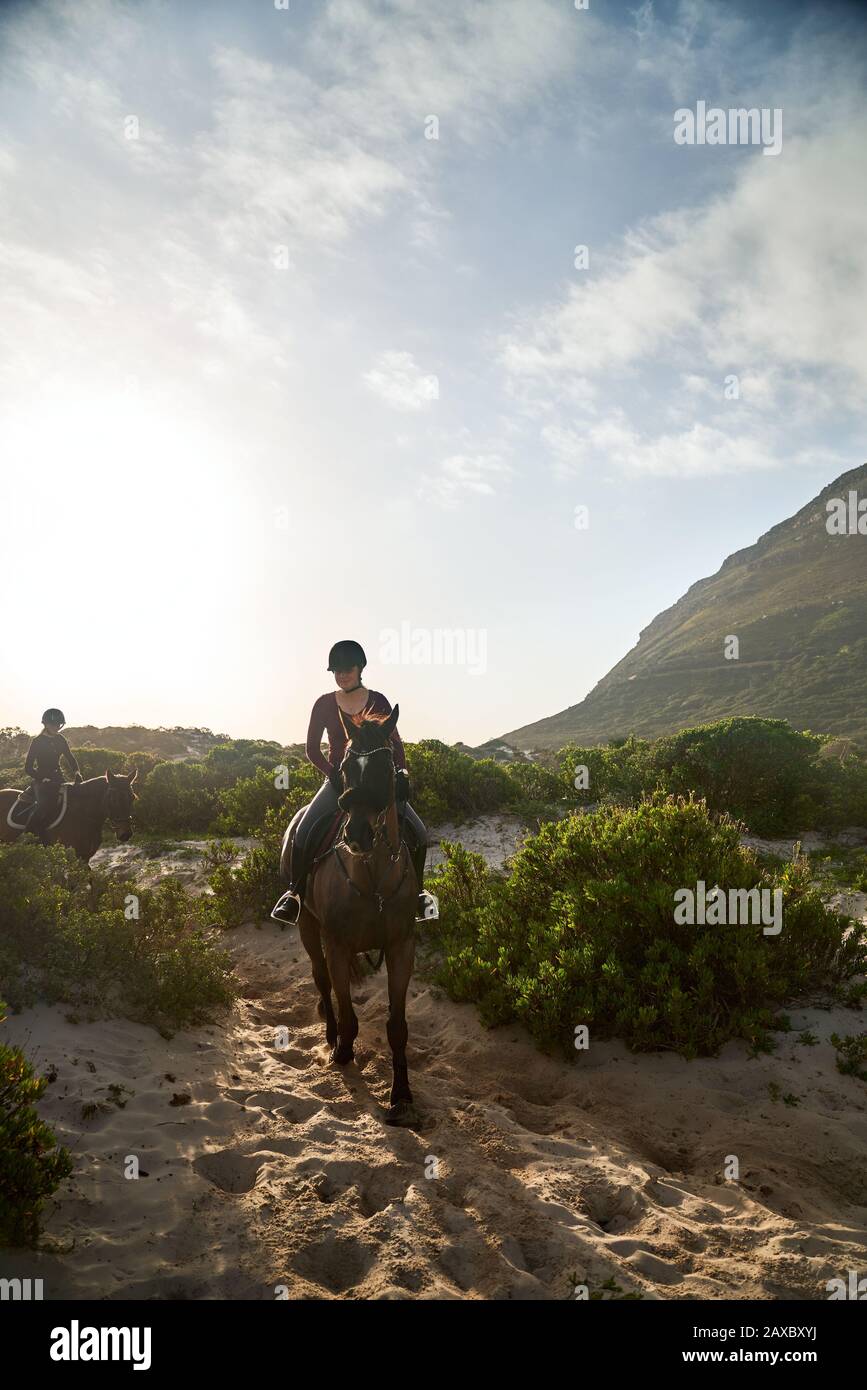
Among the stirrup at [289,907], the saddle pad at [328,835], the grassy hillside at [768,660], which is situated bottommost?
the stirrup at [289,907]

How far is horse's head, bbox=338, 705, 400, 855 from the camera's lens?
5.20 m

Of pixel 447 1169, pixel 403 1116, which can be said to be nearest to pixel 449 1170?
pixel 447 1169

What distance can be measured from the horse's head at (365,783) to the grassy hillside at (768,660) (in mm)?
58132

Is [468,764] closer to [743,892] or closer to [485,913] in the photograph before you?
[485,913]

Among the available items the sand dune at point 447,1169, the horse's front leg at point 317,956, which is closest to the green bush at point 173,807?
the horse's front leg at point 317,956

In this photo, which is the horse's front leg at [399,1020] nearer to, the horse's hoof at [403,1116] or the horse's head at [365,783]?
the horse's hoof at [403,1116]

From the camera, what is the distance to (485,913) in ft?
27.2

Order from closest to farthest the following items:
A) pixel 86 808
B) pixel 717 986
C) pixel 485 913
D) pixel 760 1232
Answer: pixel 760 1232, pixel 717 986, pixel 485 913, pixel 86 808

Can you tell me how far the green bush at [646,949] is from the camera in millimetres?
6203

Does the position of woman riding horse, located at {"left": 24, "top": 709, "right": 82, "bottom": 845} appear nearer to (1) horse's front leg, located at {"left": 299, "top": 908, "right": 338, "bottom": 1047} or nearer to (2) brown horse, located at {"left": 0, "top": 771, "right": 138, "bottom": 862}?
(2) brown horse, located at {"left": 0, "top": 771, "right": 138, "bottom": 862}

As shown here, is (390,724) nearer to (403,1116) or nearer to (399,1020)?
(399,1020)

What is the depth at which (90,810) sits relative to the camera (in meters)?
12.8
